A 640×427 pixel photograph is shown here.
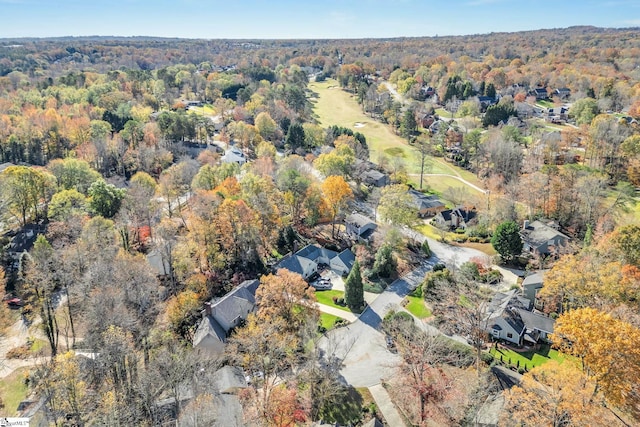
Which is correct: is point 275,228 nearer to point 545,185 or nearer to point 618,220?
point 545,185

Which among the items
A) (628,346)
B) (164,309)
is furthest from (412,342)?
(164,309)

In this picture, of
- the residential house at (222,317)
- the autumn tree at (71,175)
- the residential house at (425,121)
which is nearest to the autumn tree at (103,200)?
the autumn tree at (71,175)

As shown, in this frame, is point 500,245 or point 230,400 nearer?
point 230,400

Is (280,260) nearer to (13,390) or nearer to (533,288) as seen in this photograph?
(13,390)

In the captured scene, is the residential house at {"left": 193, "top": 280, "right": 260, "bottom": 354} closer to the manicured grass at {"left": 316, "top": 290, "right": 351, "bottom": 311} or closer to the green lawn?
the manicured grass at {"left": 316, "top": 290, "right": 351, "bottom": 311}

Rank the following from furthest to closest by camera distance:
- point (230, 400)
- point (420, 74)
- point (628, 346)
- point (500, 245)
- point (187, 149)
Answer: point (420, 74), point (187, 149), point (500, 245), point (230, 400), point (628, 346)

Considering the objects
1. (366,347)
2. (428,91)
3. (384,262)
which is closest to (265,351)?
(366,347)

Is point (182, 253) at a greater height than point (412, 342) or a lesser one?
greater

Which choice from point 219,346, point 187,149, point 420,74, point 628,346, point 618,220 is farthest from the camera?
point 420,74
